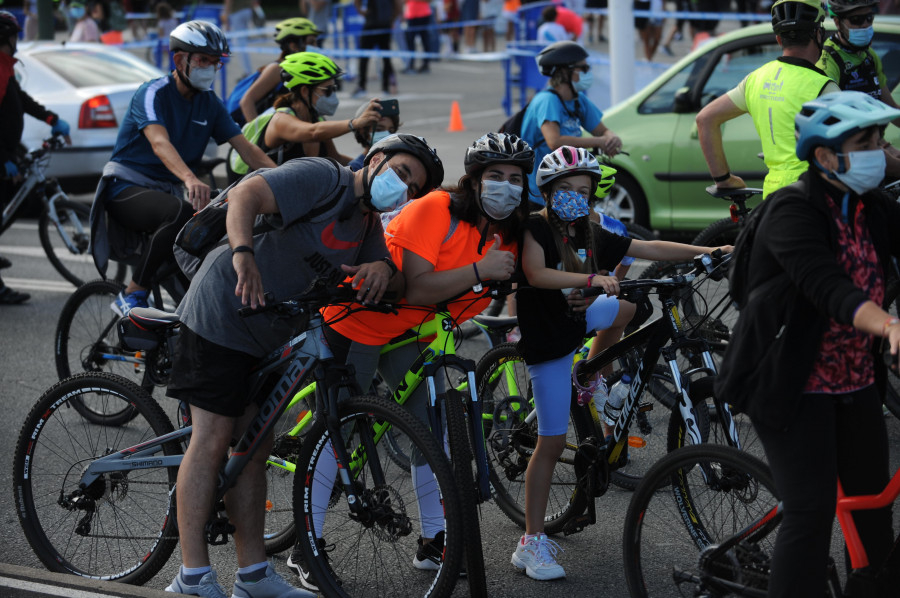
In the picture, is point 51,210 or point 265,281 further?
point 51,210

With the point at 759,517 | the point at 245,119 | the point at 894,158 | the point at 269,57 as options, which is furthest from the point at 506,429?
the point at 269,57

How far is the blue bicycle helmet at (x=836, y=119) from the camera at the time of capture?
3.09 meters

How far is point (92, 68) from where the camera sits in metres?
12.5

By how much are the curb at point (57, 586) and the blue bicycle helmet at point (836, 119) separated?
248 cm

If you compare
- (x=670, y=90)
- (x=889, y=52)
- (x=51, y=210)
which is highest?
(x=889, y=52)

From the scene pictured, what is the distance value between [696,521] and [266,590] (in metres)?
1.48

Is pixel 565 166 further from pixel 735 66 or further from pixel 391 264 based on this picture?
pixel 735 66

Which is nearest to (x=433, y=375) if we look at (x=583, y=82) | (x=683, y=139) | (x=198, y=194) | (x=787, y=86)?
(x=198, y=194)

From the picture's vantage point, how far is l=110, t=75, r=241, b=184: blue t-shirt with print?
602 centimetres

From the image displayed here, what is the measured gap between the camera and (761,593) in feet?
11.0

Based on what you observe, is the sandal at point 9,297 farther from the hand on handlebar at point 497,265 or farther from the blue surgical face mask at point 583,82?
the hand on handlebar at point 497,265

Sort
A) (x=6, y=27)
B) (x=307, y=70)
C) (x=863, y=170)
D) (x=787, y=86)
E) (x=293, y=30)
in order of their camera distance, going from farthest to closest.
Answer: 1. (x=293, y=30)
2. (x=6, y=27)
3. (x=307, y=70)
4. (x=787, y=86)
5. (x=863, y=170)

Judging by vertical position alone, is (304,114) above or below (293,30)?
below

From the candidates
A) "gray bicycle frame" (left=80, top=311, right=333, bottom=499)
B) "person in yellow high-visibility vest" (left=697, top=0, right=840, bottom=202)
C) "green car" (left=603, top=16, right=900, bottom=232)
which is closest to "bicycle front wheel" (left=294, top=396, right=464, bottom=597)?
"gray bicycle frame" (left=80, top=311, right=333, bottom=499)
